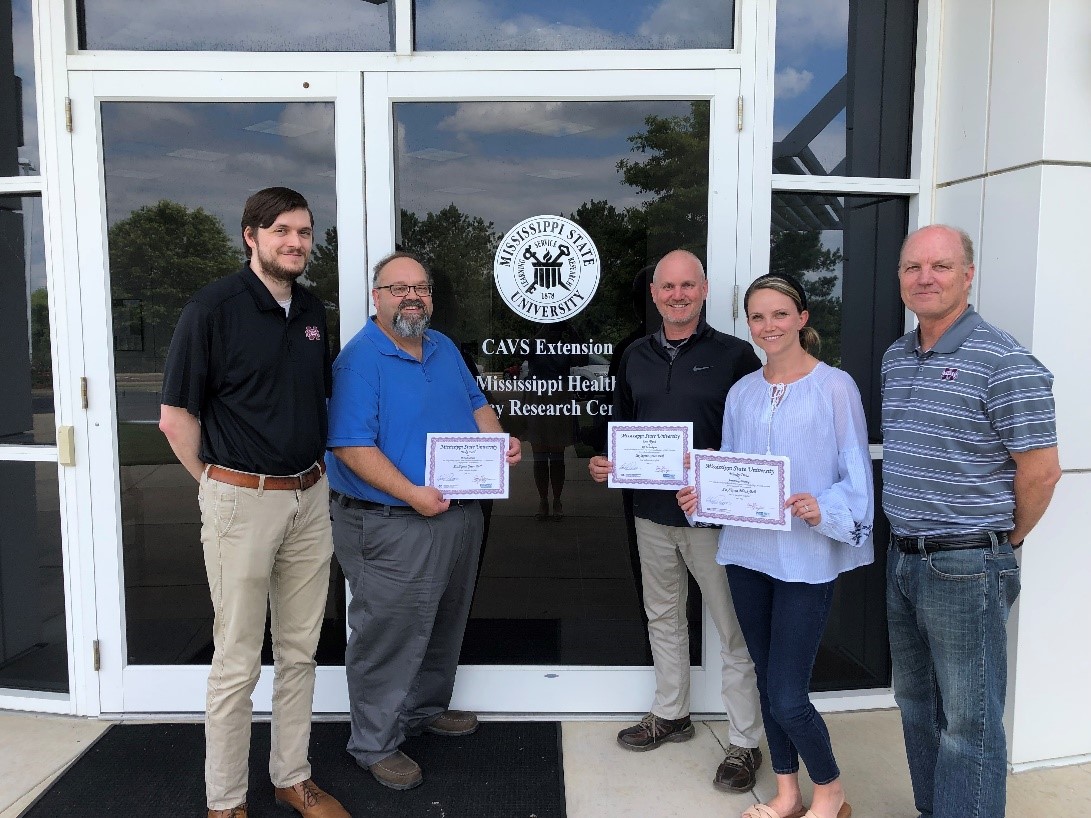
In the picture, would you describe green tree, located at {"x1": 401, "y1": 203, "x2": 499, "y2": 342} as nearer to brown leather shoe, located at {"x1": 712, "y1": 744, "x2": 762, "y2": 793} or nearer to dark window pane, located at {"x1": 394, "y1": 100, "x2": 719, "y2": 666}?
dark window pane, located at {"x1": 394, "y1": 100, "x2": 719, "y2": 666}

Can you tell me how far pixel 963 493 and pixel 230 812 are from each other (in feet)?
8.55

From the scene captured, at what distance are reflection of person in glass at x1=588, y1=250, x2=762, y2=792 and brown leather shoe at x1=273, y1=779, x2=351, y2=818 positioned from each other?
1.19m

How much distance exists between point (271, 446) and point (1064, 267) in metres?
2.95

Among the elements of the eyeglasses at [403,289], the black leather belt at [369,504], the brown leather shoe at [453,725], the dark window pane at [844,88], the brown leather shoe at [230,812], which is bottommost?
the brown leather shoe at [453,725]

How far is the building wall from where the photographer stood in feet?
9.13

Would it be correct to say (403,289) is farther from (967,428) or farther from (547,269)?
(967,428)

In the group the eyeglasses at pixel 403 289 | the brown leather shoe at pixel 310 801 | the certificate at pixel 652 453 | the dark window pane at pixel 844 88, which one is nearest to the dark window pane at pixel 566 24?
the dark window pane at pixel 844 88

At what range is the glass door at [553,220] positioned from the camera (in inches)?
129

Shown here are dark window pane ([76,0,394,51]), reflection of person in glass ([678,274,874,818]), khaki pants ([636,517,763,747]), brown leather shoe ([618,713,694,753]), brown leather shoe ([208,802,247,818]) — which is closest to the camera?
reflection of person in glass ([678,274,874,818])

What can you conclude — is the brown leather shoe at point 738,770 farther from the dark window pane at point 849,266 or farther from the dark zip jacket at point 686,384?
the dark window pane at point 849,266

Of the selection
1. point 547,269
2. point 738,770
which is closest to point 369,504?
point 547,269

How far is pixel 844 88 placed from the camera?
3420 mm

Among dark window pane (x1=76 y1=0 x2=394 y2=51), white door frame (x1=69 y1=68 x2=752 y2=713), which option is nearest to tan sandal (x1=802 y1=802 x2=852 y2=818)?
white door frame (x1=69 y1=68 x2=752 y2=713)

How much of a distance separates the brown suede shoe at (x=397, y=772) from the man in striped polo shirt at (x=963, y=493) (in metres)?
1.83
